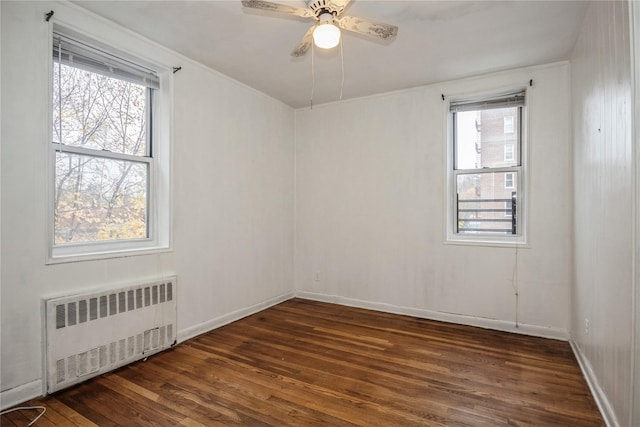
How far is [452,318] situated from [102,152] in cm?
375

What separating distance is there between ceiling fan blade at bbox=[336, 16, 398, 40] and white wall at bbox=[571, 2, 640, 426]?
45.2 inches

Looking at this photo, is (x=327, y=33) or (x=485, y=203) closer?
(x=327, y=33)

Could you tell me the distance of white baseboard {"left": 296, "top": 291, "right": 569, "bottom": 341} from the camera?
318 cm

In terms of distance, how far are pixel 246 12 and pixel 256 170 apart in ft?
6.18

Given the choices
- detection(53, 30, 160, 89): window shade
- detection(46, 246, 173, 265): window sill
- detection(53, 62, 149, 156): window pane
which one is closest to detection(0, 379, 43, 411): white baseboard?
detection(46, 246, 173, 265): window sill

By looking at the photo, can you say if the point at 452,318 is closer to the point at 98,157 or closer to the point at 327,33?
the point at 327,33

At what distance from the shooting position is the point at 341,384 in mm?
2312

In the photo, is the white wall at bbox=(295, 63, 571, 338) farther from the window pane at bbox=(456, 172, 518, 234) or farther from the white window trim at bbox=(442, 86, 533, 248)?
the window pane at bbox=(456, 172, 518, 234)

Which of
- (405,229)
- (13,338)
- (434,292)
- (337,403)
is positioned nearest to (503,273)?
(434,292)

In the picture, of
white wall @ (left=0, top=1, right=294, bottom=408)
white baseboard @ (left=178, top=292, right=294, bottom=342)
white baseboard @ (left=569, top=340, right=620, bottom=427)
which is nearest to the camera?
white baseboard @ (left=569, top=340, right=620, bottom=427)

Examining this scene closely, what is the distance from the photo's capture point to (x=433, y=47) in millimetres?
2859

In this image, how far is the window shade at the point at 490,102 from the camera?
337cm

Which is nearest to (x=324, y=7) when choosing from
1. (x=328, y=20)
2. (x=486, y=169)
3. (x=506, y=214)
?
(x=328, y=20)

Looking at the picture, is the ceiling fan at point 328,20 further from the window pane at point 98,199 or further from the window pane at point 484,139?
the window pane at point 484,139
